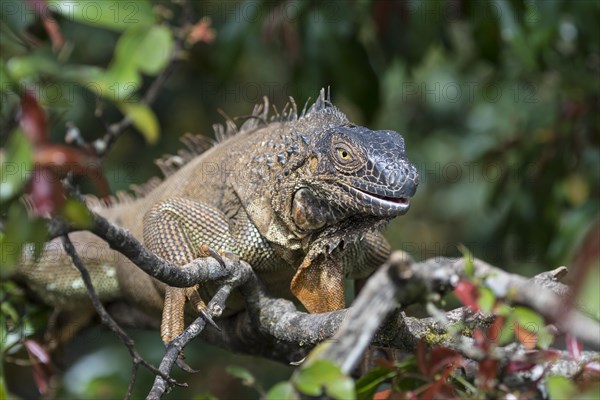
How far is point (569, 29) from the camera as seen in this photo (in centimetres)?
892

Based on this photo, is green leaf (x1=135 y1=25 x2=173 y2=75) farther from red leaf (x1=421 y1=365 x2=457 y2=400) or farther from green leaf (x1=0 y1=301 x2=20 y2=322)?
green leaf (x1=0 y1=301 x2=20 y2=322)

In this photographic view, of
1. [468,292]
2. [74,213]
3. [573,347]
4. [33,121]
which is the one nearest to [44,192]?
[74,213]

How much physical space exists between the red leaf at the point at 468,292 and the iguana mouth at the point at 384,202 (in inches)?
63.3

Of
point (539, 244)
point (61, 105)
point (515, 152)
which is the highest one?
point (61, 105)

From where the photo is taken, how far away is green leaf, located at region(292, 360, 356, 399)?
7.53 feet

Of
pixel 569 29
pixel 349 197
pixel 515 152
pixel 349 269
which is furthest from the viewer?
pixel 569 29

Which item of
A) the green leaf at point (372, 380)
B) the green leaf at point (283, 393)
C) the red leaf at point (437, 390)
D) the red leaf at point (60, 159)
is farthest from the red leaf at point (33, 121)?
the green leaf at point (372, 380)

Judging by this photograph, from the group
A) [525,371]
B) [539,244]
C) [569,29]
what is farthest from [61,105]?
[569,29]

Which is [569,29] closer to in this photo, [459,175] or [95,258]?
[459,175]

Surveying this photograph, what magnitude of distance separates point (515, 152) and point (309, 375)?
5734 millimetres

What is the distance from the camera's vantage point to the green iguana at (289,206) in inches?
168

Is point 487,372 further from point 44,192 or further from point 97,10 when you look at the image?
point 97,10

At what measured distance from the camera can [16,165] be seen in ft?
7.03

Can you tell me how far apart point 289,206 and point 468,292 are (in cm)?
221
